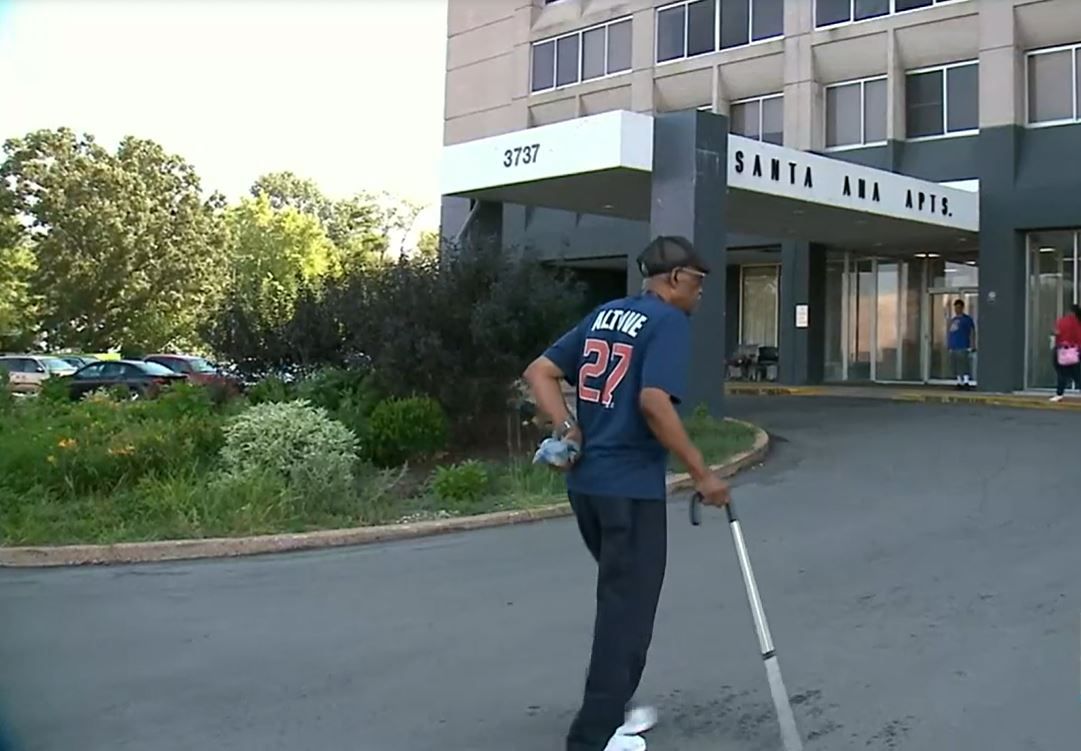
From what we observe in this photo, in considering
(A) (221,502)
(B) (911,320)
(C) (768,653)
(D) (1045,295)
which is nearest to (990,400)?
(D) (1045,295)

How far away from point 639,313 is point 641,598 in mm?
999

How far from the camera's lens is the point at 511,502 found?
9.93m

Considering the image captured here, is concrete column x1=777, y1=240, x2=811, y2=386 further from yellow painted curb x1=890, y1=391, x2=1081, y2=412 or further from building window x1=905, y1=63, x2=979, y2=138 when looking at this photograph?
yellow painted curb x1=890, y1=391, x2=1081, y2=412

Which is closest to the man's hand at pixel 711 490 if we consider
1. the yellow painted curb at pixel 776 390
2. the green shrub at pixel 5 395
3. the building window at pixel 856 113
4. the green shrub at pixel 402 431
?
the green shrub at pixel 402 431

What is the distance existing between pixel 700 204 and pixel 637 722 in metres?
11.5

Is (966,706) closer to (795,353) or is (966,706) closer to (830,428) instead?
(830,428)

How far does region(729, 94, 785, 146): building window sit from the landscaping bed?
1550 centimetres

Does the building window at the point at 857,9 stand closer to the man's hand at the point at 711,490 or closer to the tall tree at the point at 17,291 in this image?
the man's hand at the point at 711,490

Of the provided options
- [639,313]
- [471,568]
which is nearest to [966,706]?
[639,313]

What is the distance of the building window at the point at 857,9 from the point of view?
76.1 feet

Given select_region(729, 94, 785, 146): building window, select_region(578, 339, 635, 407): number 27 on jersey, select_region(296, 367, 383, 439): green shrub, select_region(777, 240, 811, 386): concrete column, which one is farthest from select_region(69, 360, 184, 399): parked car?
select_region(578, 339, 635, 407): number 27 on jersey

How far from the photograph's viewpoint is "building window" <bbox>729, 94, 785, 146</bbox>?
85.1 ft

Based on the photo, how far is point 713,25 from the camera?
2684 cm

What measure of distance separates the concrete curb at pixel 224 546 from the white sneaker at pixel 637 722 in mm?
4828
